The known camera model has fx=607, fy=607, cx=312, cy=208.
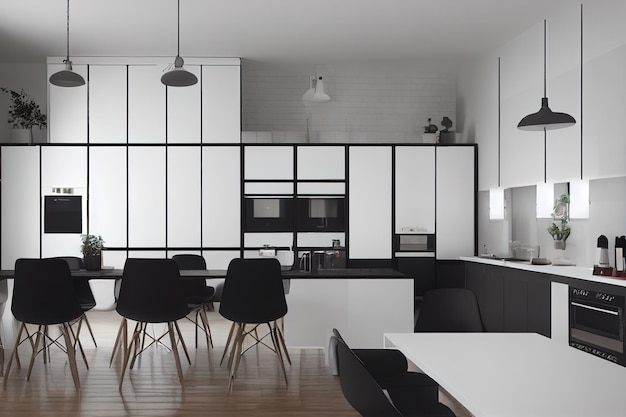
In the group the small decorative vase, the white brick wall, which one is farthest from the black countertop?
the white brick wall

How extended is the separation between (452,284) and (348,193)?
1.78 metres

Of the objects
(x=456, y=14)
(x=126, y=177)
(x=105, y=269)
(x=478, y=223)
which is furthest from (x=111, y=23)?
(x=478, y=223)

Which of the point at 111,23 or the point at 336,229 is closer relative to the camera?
the point at 111,23

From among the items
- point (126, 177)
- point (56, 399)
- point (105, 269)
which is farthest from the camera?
point (126, 177)

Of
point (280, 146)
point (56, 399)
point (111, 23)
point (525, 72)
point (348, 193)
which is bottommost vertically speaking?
point (56, 399)

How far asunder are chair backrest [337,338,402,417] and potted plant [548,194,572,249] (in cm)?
411

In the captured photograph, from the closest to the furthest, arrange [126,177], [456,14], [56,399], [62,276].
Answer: [56,399] → [62,276] → [456,14] → [126,177]

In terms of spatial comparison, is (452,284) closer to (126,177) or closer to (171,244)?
(171,244)

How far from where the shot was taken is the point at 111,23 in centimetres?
638

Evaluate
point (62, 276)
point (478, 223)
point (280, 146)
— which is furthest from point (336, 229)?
point (62, 276)

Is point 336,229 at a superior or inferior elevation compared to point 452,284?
superior

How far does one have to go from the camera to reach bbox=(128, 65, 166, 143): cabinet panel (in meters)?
7.69

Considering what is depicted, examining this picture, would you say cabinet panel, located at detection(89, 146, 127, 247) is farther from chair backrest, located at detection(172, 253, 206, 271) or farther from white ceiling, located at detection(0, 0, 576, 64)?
chair backrest, located at detection(172, 253, 206, 271)

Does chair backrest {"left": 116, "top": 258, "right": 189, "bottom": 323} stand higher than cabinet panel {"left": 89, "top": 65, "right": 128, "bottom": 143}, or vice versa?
cabinet panel {"left": 89, "top": 65, "right": 128, "bottom": 143}
